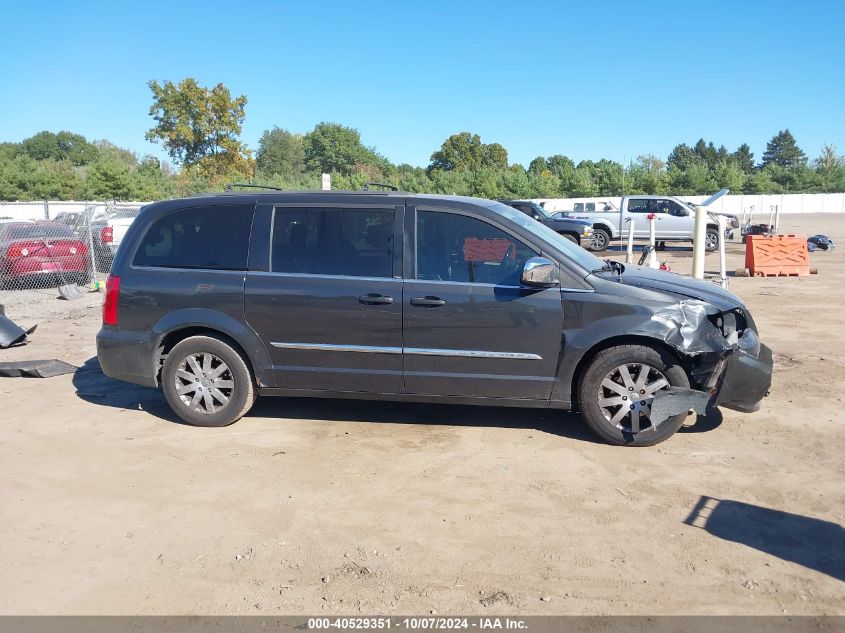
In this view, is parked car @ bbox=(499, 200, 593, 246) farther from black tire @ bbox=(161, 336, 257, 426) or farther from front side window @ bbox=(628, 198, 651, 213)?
black tire @ bbox=(161, 336, 257, 426)

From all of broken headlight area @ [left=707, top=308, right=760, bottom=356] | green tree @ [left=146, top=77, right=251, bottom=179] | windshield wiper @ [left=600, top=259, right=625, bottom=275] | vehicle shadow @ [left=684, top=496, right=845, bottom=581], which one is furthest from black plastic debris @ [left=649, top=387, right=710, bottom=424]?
green tree @ [left=146, top=77, right=251, bottom=179]

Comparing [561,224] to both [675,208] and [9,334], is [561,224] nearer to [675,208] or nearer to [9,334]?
[675,208]

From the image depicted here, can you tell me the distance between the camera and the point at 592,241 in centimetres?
2617

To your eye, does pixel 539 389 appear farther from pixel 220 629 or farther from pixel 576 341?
pixel 220 629

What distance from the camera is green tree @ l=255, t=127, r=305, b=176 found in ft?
246

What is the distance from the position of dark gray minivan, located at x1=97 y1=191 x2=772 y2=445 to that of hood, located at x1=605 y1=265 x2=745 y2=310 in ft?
0.09

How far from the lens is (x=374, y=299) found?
528cm

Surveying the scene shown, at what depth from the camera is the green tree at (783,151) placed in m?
120

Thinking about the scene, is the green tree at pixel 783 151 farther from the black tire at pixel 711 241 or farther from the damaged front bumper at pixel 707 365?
the damaged front bumper at pixel 707 365

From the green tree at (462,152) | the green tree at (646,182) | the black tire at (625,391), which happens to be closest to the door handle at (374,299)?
the black tire at (625,391)

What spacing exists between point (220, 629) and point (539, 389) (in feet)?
9.56

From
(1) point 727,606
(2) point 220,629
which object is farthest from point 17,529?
(1) point 727,606

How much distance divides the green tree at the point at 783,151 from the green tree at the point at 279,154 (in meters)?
84.5

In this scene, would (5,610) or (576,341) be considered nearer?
(5,610)
